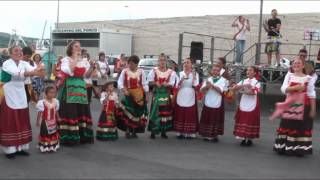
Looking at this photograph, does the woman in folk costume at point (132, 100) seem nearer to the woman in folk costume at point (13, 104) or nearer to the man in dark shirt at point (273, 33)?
the woman in folk costume at point (13, 104)

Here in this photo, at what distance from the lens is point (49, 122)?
8.73 m

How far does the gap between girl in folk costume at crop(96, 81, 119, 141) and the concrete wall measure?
17082 millimetres

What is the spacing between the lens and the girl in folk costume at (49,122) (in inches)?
342

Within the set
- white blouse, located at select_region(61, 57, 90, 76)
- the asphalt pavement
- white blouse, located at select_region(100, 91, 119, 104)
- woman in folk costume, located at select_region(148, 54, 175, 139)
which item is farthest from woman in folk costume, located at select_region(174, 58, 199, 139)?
white blouse, located at select_region(61, 57, 90, 76)

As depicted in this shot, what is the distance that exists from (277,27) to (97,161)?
386 inches

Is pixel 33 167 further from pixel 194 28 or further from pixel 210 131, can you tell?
pixel 194 28

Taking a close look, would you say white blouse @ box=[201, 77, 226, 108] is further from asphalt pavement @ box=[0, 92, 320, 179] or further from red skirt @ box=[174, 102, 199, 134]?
asphalt pavement @ box=[0, 92, 320, 179]

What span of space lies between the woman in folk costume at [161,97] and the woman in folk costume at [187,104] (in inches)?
7.9

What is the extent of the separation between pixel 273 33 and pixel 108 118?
8134 mm

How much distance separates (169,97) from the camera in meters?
10.6

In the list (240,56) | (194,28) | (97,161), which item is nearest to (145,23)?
(194,28)

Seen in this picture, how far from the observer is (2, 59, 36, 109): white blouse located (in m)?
8.19

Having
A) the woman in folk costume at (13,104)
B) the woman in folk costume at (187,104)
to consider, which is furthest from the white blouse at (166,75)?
the woman in folk costume at (13,104)

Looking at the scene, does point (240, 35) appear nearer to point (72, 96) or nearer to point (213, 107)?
point (213, 107)
